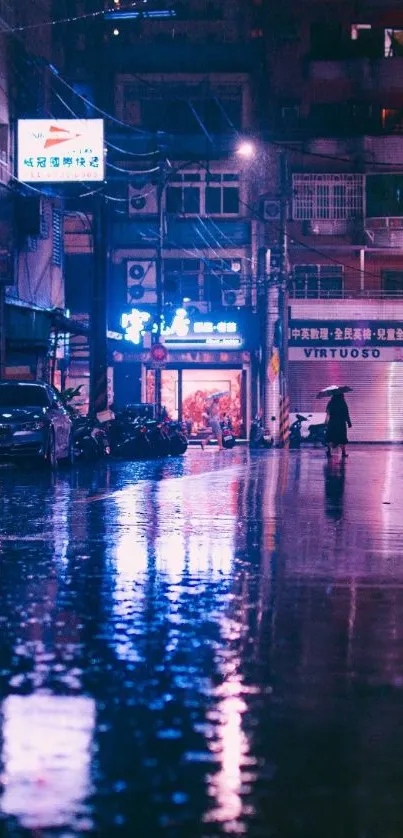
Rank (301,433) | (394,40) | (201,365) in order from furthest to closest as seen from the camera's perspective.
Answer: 1. (201,365)
2. (394,40)
3. (301,433)

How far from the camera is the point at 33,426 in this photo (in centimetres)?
2673

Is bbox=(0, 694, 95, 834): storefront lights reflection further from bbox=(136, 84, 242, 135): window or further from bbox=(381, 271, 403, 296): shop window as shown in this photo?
bbox=(381, 271, 403, 296): shop window

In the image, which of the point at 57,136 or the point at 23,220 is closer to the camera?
the point at 23,220

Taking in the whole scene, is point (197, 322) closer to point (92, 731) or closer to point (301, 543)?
point (301, 543)

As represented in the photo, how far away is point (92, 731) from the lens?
5266 mm

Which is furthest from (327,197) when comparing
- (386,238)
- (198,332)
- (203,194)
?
(198,332)

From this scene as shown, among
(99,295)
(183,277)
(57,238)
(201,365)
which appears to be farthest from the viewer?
(201,365)

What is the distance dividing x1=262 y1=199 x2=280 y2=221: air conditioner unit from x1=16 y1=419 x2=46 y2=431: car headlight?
32.0 m

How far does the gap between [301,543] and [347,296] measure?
47.2 meters

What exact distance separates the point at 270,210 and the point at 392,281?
663 centimetres

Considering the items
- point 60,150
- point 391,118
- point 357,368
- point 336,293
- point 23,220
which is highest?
point 391,118

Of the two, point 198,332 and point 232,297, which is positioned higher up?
point 232,297

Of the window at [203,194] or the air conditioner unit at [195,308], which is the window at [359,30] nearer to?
the window at [203,194]

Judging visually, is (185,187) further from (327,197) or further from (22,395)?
(22,395)
